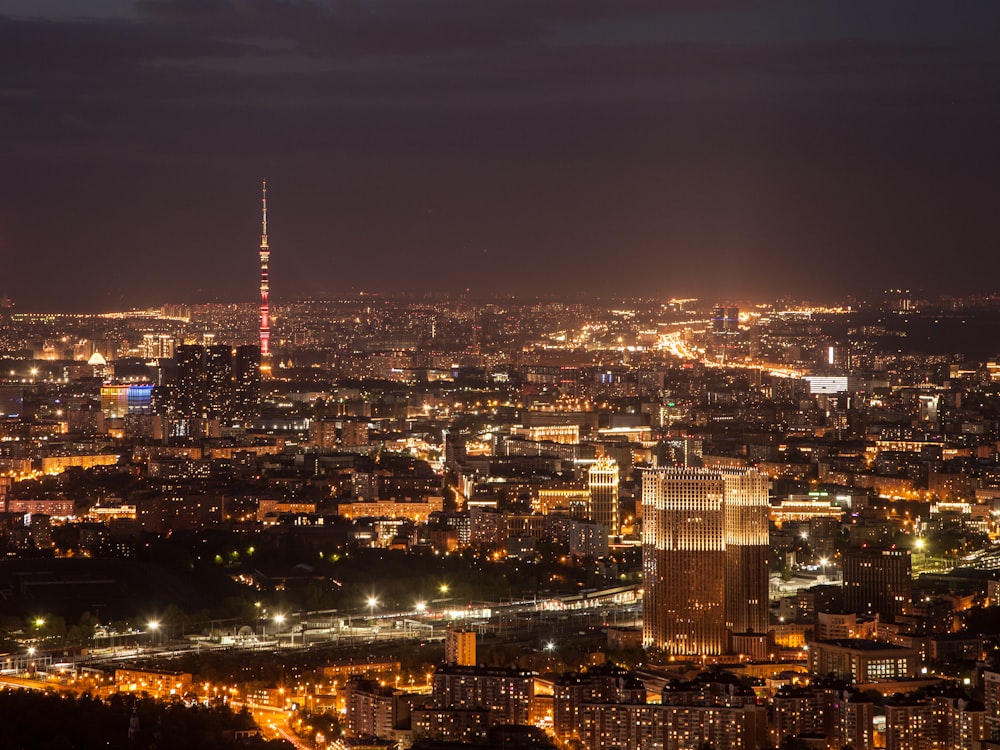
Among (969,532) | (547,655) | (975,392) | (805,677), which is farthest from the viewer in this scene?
(975,392)

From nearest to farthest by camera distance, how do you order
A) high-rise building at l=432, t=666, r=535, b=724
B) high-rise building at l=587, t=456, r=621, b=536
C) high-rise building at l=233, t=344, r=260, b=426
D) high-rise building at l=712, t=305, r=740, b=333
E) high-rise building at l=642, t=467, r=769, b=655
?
high-rise building at l=432, t=666, r=535, b=724 → high-rise building at l=642, t=467, r=769, b=655 → high-rise building at l=587, t=456, r=621, b=536 → high-rise building at l=233, t=344, r=260, b=426 → high-rise building at l=712, t=305, r=740, b=333

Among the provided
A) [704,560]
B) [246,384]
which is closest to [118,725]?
[704,560]

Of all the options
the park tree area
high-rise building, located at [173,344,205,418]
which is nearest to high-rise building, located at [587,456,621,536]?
the park tree area

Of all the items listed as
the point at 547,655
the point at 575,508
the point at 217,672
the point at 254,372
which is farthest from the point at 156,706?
the point at 254,372

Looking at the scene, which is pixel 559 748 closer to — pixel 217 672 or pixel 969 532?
pixel 217 672

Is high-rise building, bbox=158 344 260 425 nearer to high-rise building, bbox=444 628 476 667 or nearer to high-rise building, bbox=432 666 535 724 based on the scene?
high-rise building, bbox=444 628 476 667

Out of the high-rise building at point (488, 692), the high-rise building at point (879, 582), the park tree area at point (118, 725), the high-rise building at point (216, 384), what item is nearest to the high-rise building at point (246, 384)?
the high-rise building at point (216, 384)
